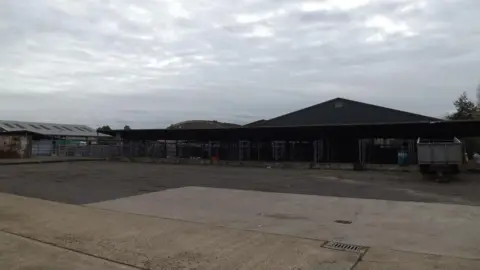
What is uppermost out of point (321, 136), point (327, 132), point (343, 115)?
point (343, 115)

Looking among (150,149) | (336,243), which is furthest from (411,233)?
(150,149)

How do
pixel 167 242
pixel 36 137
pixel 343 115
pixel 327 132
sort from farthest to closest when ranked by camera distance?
1. pixel 36 137
2. pixel 343 115
3. pixel 327 132
4. pixel 167 242

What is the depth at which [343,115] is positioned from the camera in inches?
1679

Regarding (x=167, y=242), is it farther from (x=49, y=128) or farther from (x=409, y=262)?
(x=49, y=128)

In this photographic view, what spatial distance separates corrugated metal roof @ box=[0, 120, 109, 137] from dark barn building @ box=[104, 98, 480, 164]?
2617 cm

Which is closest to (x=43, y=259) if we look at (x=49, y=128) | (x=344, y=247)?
(x=344, y=247)

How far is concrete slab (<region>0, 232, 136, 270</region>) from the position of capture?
601 centimetres

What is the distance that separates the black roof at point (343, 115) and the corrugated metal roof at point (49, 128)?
36527mm

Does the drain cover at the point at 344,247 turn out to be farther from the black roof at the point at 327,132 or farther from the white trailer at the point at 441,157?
the black roof at the point at 327,132

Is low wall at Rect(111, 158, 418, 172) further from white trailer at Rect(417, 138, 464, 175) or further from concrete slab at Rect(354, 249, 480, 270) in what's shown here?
concrete slab at Rect(354, 249, 480, 270)

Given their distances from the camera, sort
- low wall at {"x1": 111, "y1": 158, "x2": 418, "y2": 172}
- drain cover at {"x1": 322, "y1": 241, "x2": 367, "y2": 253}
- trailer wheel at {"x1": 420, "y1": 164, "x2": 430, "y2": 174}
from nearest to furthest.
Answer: drain cover at {"x1": 322, "y1": 241, "x2": 367, "y2": 253} < trailer wheel at {"x1": 420, "y1": 164, "x2": 430, "y2": 174} < low wall at {"x1": 111, "y1": 158, "x2": 418, "y2": 172}

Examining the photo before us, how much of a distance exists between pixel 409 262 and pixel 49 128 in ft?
250

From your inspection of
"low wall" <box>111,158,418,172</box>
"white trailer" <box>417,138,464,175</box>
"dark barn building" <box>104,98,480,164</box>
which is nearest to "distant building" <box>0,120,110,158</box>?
"dark barn building" <box>104,98,480,164</box>

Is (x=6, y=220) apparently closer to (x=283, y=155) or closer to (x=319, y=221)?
(x=319, y=221)
